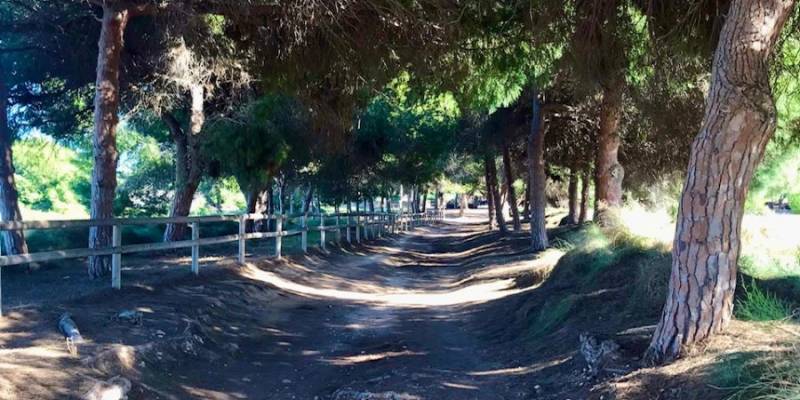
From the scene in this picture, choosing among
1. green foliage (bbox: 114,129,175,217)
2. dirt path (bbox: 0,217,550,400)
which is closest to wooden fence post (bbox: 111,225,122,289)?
dirt path (bbox: 0,217,550,400)

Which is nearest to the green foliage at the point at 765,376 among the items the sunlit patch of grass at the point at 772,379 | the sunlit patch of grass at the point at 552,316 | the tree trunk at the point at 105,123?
the sunlit patch of grass at the point at 772,379

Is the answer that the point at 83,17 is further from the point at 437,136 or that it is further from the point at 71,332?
the point at 437,136

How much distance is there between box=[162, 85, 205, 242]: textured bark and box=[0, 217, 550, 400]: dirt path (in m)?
6.09

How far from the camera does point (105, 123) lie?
12547 mm

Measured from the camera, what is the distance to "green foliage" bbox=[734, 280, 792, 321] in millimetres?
6305

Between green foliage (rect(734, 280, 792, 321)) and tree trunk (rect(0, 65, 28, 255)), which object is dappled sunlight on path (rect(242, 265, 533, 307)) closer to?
tree trunk (rect(0, 65, 28, 255))

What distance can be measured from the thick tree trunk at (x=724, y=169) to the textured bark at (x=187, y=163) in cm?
1508

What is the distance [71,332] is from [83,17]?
9.70 m

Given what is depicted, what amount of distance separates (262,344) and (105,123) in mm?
5635

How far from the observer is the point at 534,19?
9688mm

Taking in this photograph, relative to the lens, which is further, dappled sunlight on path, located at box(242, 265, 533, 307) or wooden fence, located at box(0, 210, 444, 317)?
dappled sunlight on path, located at box(242, 265, 533, 307)

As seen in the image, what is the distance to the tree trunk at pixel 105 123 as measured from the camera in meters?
12.3

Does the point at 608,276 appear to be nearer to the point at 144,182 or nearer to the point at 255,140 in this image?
the point at 255,140

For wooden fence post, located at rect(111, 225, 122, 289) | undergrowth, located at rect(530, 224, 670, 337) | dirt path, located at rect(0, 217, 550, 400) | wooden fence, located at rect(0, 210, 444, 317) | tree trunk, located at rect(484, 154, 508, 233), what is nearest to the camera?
dirt path, located at rect(0, 217, 550, 400)
